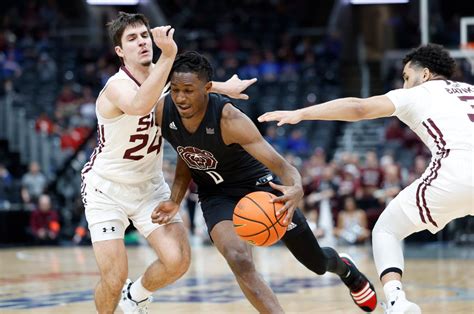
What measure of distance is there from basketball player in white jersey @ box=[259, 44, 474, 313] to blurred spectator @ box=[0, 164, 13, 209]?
533 inches

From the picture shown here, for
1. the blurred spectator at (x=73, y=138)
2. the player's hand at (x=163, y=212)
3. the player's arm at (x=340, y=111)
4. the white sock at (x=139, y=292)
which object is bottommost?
the blurred spectator at (x=73, y=138)

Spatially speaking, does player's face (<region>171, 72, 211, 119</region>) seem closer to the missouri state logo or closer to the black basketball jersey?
the black basketball jersey

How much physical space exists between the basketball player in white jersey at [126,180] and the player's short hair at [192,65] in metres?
0.41

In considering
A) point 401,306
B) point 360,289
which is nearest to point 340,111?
point 401,306

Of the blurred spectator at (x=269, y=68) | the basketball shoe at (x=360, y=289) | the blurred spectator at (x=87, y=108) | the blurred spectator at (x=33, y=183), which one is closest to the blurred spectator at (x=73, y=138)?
the blurred spectator at (x=87, y=108)

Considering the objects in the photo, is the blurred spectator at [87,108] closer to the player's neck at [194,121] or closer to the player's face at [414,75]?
the player's neck at [194,121]

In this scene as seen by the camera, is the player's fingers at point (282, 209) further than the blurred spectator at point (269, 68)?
No

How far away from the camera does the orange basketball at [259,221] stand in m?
6.00

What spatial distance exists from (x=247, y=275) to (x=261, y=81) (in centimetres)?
1657

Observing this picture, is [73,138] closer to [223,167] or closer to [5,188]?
[5,188]

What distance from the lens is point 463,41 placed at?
1658cm

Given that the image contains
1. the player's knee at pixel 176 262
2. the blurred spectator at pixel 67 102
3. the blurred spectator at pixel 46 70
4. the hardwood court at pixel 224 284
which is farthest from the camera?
the blurred spectator at pixel 46 70

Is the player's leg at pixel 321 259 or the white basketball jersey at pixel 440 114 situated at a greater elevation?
the white basketball jersey at pixel 440 114

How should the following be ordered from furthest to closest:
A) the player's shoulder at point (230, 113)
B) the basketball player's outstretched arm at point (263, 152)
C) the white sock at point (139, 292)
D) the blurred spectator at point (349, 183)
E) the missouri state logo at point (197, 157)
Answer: the blurred spectator at point (349, 183) → the white sock at point (139, 292) → the missouri state logo at point (197, 157) → the player's shoulder at point (230, 113) → the basketball player's outstretched arm at point (263, 152)
